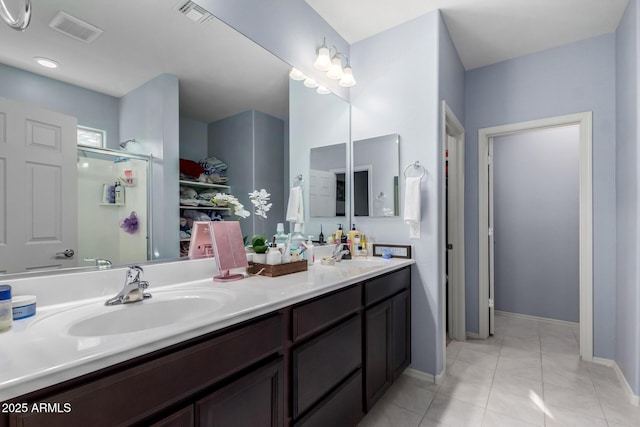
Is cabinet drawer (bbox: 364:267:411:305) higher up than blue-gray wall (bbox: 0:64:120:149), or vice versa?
blue-gray wall (bbox: 0:64:120:149)

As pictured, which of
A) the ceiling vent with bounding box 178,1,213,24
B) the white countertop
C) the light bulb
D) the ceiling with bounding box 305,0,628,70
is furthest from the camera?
the ceiling with bounding box 305,0,628,70

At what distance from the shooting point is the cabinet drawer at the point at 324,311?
1.19m

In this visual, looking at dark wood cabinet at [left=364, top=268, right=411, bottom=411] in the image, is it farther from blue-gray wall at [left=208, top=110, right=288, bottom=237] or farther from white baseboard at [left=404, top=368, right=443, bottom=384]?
blue-gray wall at [left=208, top=110, right=288, bottom=237]

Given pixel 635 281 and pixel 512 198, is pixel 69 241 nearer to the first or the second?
pixel 635 281

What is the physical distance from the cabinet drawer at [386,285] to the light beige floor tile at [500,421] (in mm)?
828

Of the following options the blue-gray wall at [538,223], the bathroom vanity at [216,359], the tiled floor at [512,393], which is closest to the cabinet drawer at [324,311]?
the bathroom vanity at [216,359]

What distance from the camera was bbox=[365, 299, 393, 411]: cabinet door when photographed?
65.2 inches

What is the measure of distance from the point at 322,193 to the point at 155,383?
1.76 meters

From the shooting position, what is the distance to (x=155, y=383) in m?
0.73

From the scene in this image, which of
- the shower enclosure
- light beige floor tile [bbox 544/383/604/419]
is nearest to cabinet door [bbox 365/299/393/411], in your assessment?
light beige floor tile [bbox 544/383/604/419]

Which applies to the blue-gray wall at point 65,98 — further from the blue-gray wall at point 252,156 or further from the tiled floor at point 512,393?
the tiled floor at point 512,393

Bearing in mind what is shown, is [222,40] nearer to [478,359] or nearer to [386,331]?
[386,331]

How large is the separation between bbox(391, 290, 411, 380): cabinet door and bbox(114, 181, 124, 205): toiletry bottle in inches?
61.6

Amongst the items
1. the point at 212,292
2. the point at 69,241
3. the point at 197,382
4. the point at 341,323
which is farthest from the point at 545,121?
the point at 69,241
